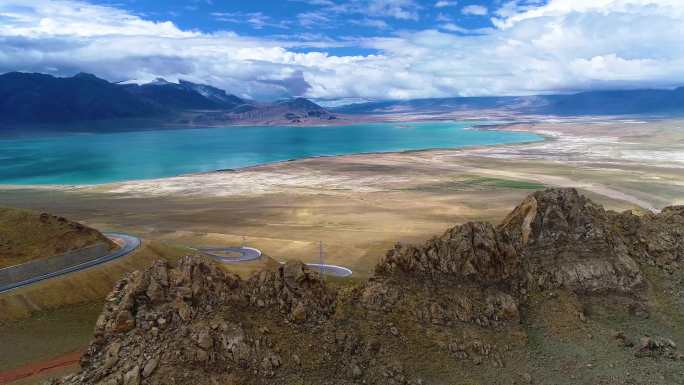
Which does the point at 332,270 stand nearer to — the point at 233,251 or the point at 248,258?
the point at 248,258

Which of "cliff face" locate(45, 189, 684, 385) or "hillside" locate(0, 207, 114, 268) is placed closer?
"cliff face" locate(45, 189, 684, 385)

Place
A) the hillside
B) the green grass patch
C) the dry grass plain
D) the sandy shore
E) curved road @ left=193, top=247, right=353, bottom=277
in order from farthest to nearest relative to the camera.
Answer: the green grass patch < the sandy shore < the dry grass plain < curved road @ left=193, top=247, right=353, bottom=277 < the hillside

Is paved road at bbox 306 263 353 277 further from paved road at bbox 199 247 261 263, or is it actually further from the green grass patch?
the green grass patch

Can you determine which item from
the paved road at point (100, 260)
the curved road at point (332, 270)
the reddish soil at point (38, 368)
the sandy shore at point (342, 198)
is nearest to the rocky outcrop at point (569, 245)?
the curved road at point (332, 270)

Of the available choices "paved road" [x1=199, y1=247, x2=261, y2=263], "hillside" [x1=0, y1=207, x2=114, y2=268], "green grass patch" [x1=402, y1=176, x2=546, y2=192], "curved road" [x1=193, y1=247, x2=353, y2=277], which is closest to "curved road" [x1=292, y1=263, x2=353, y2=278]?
"curved road" [x1=193, y1=247, x2=353, y2=277]

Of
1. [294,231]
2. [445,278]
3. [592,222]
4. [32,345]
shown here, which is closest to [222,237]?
[294,231]

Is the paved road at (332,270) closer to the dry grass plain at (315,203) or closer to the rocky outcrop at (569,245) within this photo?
the dry grass plain at (315,203)
